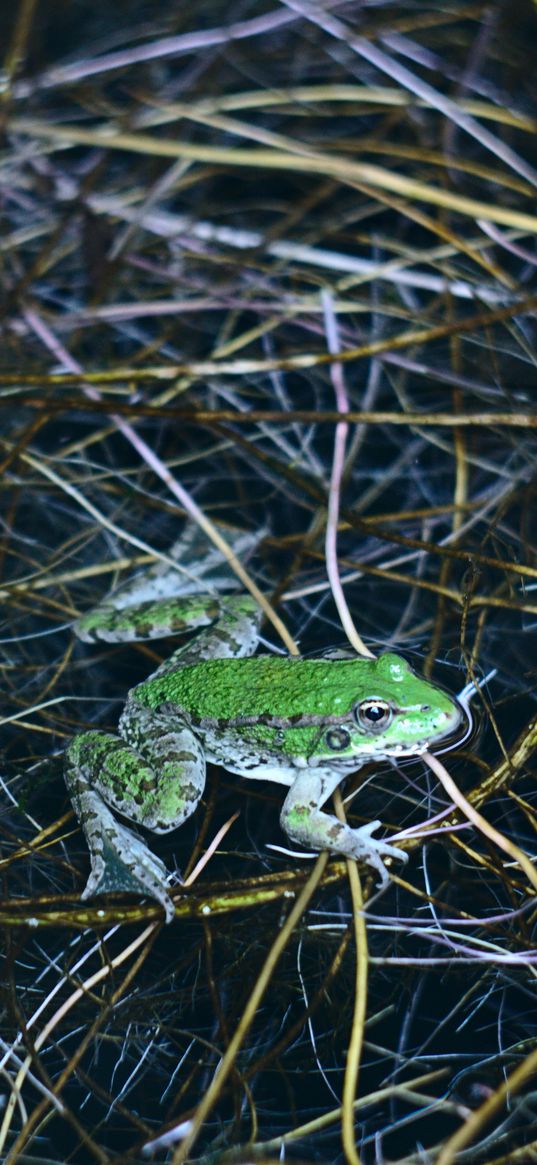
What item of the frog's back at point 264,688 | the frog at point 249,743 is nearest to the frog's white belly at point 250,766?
the frog at point 249,743

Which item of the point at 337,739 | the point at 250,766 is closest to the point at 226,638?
the point at 250,766

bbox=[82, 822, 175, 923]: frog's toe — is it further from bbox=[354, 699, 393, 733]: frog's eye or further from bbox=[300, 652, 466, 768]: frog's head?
bbox=[354, 699, 393, 733]: frog's eye

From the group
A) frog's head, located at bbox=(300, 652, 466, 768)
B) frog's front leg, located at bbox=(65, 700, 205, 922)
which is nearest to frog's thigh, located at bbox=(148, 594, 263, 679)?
frog's front leg, located at bbox=(65, 700, 205, 922)

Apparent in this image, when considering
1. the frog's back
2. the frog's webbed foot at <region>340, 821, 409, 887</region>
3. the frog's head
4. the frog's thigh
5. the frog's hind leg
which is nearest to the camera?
the frog's webbed foot at <region>340, 821, 409, 887</region>

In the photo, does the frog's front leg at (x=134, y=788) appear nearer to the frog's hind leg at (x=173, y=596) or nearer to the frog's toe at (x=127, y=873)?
the frog's toe at (x=127, y=873)

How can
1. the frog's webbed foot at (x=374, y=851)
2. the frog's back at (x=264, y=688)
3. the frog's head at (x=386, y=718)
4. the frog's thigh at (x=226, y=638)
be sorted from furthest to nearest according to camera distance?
the frog's thigh at (x=226, y=638) < the frog's back at (x=264, y=688) < the frog's head at (x=386, y=718) < the frog's webbed foot at (x=374, y=851)

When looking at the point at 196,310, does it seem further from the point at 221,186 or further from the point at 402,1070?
the point at 402,1070

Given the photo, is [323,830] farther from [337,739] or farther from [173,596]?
[173,596]
